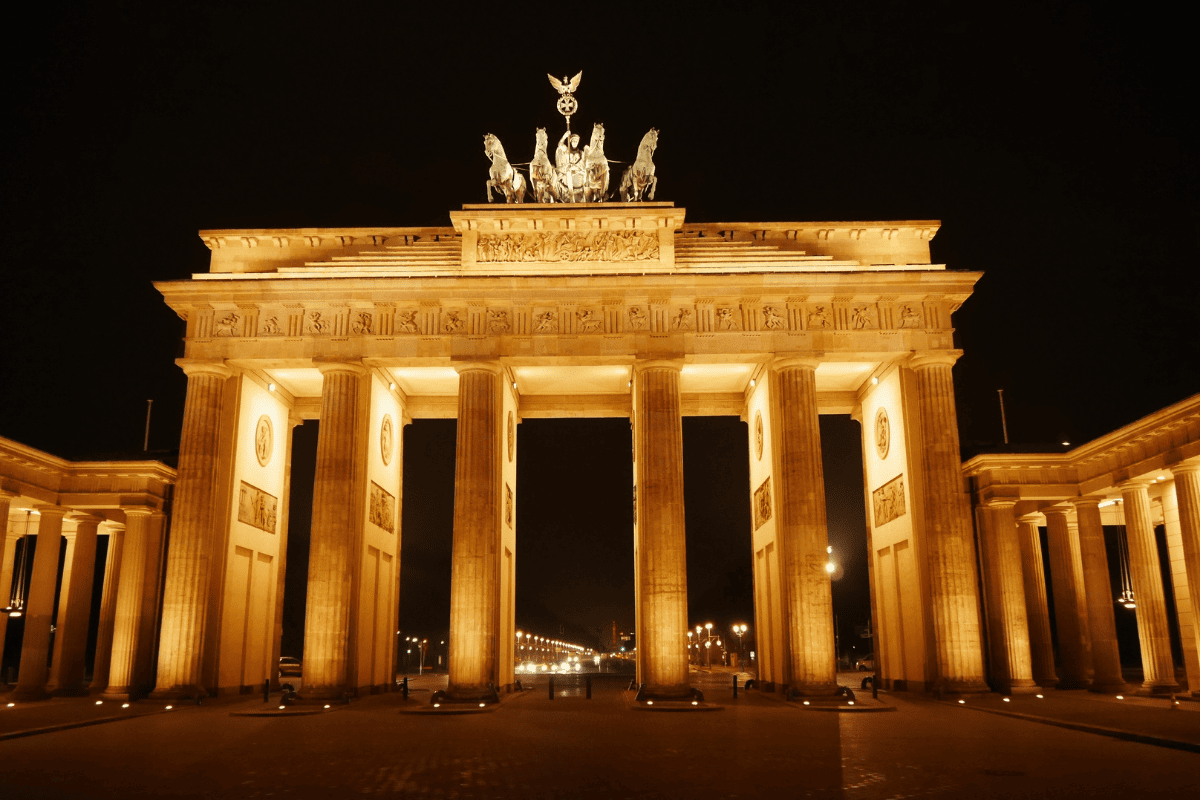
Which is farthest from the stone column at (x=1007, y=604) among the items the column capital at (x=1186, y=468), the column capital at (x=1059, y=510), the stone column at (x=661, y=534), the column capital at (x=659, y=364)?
the column capital at (x=659, y=364)

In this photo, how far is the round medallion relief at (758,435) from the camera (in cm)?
3509

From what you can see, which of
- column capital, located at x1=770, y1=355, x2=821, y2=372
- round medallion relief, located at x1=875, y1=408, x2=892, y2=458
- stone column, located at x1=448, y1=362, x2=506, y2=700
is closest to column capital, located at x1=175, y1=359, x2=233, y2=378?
stone column, located at x1=448, y1=362, x2=506, y2=700

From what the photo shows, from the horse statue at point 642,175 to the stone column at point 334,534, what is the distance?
1161 centimetres

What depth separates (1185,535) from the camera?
2712 cm

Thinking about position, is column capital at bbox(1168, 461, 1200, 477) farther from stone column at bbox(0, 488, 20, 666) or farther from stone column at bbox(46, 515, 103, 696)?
stone column at bbox(46, 515, 103, 696)

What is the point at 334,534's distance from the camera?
98.6 ft

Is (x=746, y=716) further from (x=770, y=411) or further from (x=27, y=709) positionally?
(x=27, y=709)

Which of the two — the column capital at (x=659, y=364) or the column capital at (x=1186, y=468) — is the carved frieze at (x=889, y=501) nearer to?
the column capital at (x=1186, y=468)

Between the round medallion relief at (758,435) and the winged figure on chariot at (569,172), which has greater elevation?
the winged figure on chariot at (569,172)

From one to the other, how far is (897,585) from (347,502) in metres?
19.2

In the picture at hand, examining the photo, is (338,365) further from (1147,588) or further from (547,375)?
(1147,588)

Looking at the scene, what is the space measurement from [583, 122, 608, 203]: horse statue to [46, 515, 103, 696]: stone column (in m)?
22.1

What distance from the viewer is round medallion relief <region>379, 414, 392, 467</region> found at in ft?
113

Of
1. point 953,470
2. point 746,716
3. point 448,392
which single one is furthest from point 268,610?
point 953,470
